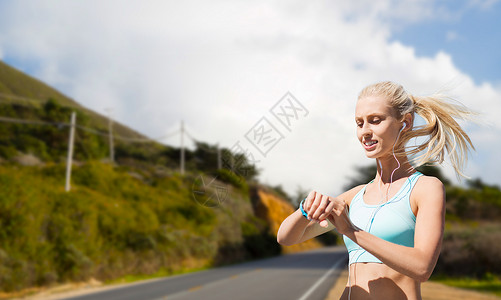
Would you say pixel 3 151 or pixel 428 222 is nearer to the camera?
pixel 428 222

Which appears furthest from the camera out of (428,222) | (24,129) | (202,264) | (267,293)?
(24,129)

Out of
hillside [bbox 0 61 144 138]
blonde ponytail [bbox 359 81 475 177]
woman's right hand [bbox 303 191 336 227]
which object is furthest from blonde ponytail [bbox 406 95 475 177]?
hillside [bbox 0 61 144 138]

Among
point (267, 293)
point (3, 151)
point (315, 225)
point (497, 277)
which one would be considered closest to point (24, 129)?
point (3, 151)

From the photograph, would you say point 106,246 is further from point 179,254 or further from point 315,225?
point 315,225

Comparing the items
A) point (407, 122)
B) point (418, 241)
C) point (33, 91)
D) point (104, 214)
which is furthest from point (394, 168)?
point (33, 91)

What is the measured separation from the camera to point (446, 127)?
1673 mm

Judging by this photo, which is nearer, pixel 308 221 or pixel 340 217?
pixel 340 217

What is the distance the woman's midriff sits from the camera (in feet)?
5.02

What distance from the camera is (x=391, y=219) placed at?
1.50 meters

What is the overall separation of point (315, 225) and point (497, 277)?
22500mm

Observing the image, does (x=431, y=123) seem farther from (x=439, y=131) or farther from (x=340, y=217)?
(x=340, y=217)

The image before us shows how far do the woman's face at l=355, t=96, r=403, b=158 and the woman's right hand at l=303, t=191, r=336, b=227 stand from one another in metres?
0.31

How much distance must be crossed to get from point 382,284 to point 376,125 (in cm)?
54

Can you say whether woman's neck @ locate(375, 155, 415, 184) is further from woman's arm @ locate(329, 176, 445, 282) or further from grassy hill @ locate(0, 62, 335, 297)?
grassy hill @ locate(0, 62, 335, 297)
